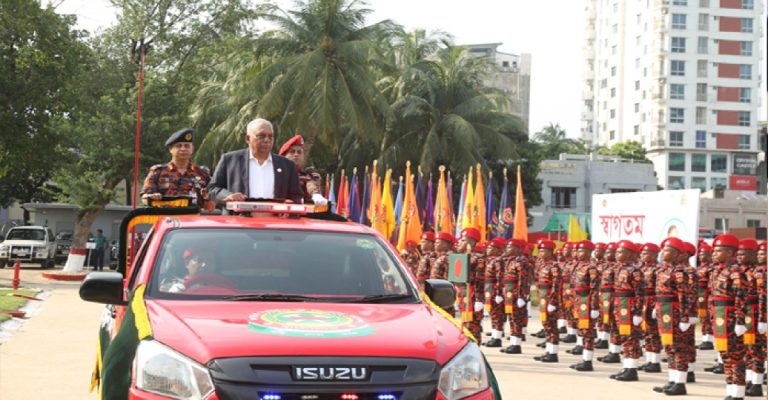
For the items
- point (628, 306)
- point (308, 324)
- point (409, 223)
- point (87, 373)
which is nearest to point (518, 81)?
point (409, 223)

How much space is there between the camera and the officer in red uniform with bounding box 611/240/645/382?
533 inches

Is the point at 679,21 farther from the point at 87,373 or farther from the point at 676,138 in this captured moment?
the point at 87,373

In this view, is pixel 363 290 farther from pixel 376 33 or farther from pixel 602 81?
pixel 602 81

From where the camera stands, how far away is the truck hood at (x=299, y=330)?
4.79 metres

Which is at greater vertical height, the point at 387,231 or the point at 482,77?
the point at 482,77

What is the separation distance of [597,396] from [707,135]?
9030 centimetres

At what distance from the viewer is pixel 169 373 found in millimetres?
4785

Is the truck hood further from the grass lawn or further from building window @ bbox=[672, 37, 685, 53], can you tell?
building window @ bbox=[672, 37, 685, 53]

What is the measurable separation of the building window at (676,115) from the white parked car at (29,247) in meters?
67.0

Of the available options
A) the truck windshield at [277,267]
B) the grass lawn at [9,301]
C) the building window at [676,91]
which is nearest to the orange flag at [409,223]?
the grass lawn at [9,301]

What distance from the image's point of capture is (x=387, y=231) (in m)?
31.2

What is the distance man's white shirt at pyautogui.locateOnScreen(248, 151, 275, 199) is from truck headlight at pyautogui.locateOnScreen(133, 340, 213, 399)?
3603mm

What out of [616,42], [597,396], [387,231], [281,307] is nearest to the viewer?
[281,307]

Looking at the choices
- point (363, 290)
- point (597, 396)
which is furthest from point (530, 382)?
point (363, 290)
